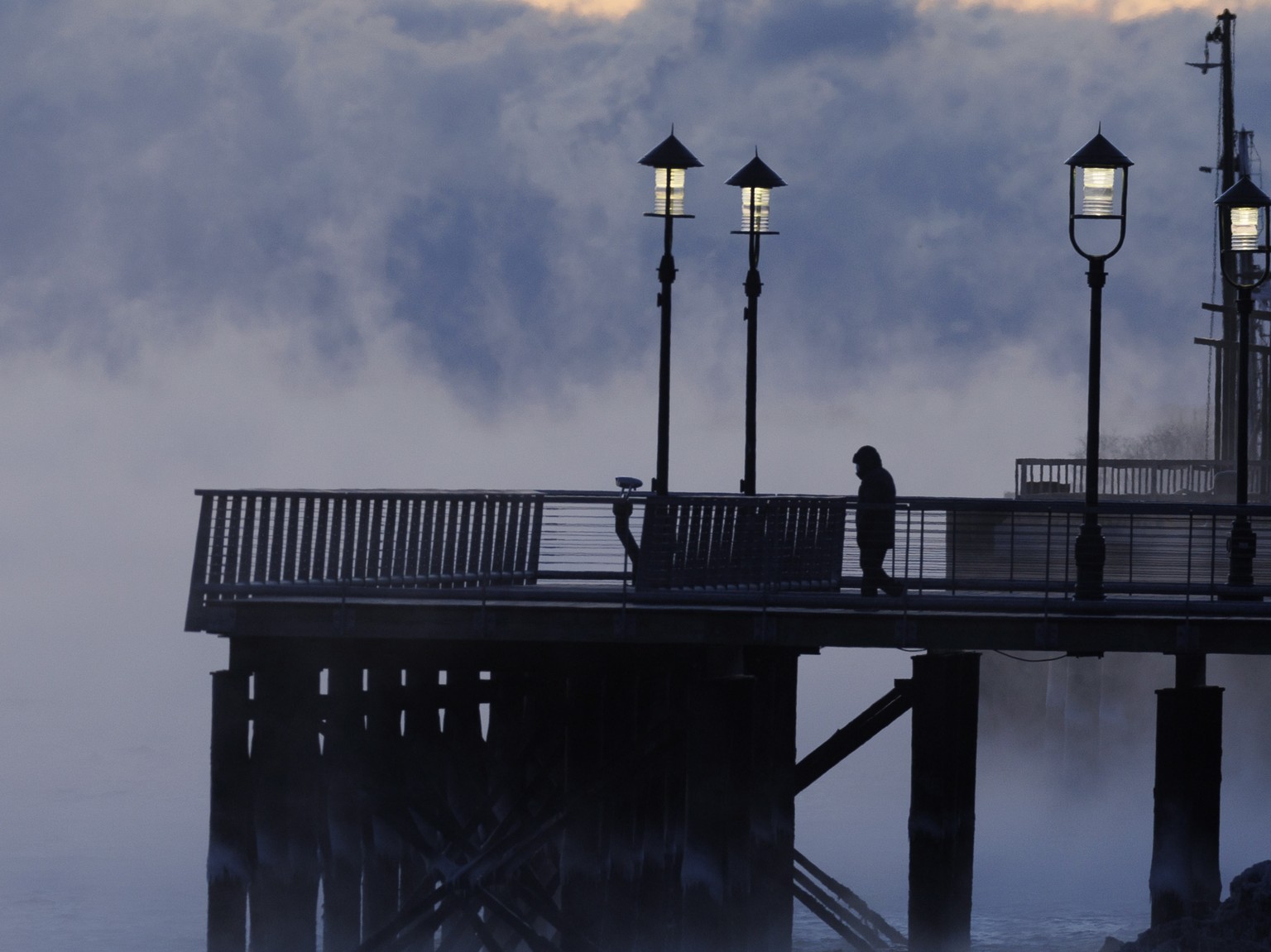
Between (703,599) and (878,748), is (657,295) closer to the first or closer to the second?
(703,599)

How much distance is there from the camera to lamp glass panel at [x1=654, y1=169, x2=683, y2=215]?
2597 cm

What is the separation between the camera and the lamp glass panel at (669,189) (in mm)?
25969

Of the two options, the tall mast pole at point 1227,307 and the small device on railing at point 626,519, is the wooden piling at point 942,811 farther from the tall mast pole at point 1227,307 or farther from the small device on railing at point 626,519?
the tall mast pole at point 1227,307

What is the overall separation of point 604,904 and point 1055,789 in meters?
41.5

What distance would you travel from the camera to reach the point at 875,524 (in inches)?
878

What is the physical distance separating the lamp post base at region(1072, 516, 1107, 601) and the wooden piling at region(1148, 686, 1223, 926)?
1.46 meters

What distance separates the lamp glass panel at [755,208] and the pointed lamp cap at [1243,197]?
5.55 m

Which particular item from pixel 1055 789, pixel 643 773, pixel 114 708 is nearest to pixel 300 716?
pixel 643 773

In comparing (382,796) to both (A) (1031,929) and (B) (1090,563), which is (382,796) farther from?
(A) (1031,929)

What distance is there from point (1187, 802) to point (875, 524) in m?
3.96

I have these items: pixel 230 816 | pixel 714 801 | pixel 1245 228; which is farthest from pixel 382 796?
pixel 1245 228

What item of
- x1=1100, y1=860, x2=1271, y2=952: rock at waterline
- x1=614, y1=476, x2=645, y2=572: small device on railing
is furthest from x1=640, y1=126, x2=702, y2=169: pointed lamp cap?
x1=1100, y1=860, x2=1271, y2=952: rock at waterline

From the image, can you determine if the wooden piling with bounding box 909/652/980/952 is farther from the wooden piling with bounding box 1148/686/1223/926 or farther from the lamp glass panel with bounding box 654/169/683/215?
the lamp glass panel with bounding box 654/169/683/215

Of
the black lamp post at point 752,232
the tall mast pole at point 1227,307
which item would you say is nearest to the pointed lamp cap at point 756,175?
the black lamp post at point 752,232
